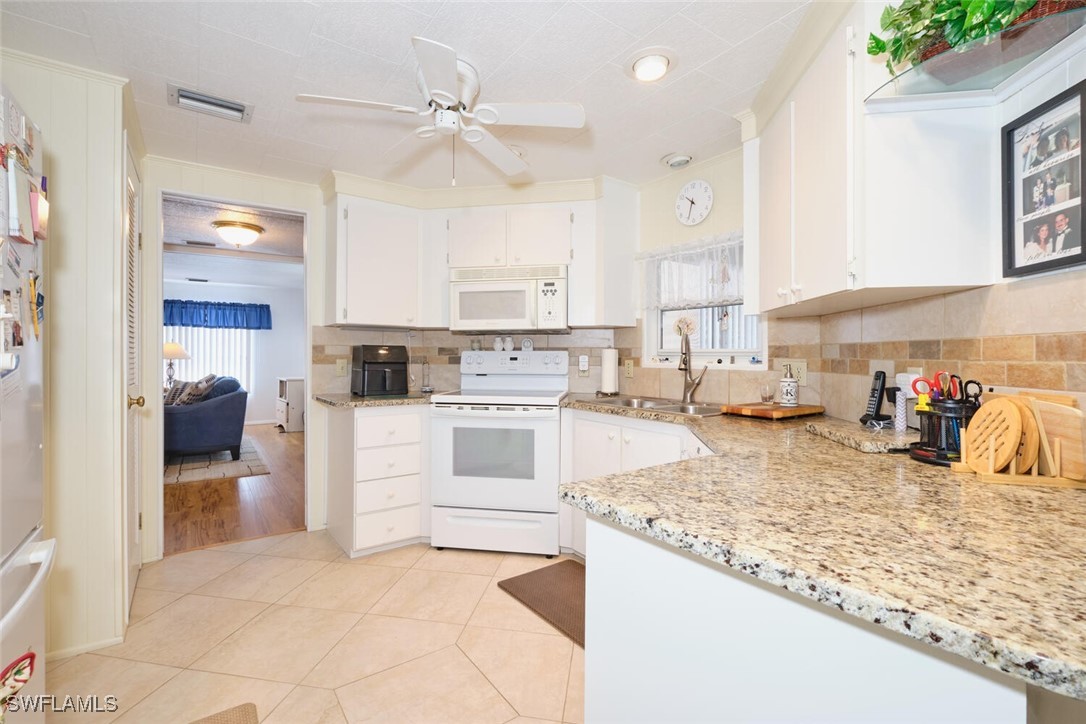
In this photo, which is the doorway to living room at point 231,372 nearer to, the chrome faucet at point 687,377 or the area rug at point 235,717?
the area rug at point 235,717

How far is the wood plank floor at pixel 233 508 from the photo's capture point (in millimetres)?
2922

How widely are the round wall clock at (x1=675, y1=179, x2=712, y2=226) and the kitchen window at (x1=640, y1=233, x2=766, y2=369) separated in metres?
0.15

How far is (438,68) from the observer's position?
4.79ft

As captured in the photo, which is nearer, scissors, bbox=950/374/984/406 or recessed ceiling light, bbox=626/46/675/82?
scissors, bbox=950/374/984/406

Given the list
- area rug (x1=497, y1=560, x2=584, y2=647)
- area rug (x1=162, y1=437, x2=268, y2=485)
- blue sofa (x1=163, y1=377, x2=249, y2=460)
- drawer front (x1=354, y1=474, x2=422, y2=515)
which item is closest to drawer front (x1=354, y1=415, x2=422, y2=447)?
drawer front (x1=354, y1=474, x2=422, y2=515)

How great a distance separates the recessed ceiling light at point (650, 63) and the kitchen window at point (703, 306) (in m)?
1.03

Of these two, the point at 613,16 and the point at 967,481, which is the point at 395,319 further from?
the point at 967,481

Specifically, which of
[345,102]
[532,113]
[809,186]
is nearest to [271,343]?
[345,102]

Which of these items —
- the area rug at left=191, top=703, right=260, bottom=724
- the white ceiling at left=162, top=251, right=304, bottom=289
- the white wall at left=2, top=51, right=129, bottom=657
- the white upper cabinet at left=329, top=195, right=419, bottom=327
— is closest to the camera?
the area rug at left=191, top=703, right=260, bottom=724

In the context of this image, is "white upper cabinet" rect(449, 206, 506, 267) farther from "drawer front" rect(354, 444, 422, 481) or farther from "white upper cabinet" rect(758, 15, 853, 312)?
"white upper cabinet" rect(758, 15, 853, 312)

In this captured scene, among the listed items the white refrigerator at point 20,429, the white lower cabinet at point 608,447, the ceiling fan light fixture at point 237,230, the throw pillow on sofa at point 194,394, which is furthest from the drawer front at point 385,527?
the throw pillow on sofa at point 194,394

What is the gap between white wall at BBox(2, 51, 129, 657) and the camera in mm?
1725

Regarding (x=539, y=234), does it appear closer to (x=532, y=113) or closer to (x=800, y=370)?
(x=532, y=113)

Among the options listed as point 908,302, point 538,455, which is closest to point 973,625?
point 908,302
